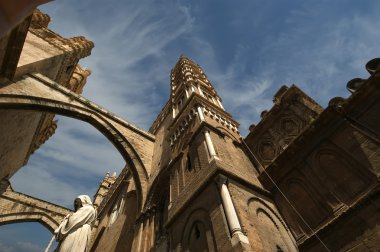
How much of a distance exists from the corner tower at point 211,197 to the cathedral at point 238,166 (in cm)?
3

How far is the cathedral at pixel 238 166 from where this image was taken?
19.0 ft

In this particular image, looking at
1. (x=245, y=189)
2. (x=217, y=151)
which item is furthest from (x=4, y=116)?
(x=245, y=189)

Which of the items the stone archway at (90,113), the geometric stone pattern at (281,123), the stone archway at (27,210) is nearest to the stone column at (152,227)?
the stone archway at (90,113)

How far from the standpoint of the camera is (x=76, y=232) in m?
4.69

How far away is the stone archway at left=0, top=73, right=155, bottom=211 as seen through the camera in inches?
441

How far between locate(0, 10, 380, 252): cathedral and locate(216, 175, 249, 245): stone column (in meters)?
0.03

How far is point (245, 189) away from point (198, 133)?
10.3ft

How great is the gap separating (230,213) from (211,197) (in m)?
1.03

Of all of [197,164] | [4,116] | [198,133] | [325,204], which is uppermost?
[4,116]

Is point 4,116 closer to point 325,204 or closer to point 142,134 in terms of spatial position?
point 142,134

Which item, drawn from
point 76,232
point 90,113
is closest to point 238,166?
point 76,232

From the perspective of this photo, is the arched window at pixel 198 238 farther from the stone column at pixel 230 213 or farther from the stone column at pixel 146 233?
the stone column at pixel 146 233

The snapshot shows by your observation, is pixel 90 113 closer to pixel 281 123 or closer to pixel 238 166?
pixel 238 166

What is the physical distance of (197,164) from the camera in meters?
8.55
